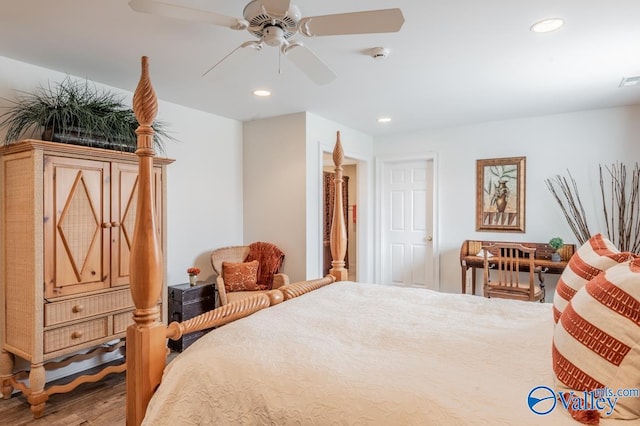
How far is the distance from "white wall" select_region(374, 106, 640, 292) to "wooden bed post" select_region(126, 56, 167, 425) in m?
4.10

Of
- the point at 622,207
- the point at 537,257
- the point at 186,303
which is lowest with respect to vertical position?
the point at 186,303

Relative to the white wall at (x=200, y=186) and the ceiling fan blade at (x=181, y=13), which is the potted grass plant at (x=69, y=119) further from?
the ceiling fan blade at (x=181, y=13)

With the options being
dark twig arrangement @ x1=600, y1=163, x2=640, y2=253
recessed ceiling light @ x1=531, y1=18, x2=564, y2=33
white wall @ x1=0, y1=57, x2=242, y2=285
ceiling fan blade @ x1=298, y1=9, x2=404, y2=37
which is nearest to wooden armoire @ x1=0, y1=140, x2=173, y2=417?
white wall @ x1=0, y1=57, x2=242, y2=285

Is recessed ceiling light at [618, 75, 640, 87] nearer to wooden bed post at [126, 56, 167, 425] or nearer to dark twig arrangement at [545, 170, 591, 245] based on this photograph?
dark twig arrangement at [545, 170, 591, 245]

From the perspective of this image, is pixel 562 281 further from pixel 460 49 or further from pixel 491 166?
pixel 491 166

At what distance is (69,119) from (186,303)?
1.77m

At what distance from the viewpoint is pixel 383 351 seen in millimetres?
1343

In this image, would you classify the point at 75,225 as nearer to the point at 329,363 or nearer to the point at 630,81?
the point at 329,363

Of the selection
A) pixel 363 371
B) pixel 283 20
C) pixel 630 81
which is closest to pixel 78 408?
pixel 363 371

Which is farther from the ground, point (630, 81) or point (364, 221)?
point (630, 81)

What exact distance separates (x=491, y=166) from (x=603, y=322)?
3956 millimetres

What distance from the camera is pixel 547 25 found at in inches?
84.8

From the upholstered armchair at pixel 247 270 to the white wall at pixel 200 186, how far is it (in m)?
0.27

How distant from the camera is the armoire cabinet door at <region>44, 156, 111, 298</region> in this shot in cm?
241
